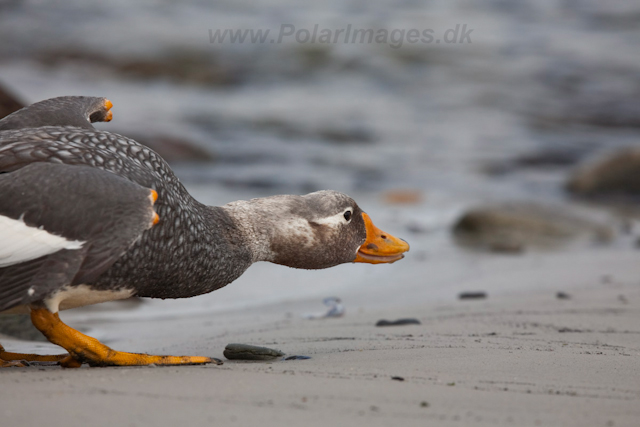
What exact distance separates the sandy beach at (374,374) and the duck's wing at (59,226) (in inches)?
16.5

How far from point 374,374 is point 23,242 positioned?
160cm

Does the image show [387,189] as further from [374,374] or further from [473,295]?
[374,374]

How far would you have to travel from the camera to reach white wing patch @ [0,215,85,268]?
10.5 feet

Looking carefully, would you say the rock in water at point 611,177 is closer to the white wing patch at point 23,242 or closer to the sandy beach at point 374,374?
the sandy beach at point 374,374

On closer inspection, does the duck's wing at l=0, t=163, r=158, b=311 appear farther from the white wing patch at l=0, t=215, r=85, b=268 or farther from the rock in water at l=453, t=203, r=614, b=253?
the rock in water at l=453, t=203, r=614, b=253

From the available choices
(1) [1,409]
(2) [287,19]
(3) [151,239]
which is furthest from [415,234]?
(2) [287,19]

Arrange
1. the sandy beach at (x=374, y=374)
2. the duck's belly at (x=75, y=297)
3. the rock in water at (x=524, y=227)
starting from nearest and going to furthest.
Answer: the sandy beach at (x=374, y=374), the duck's belly at (x=75, y=297), the rock in water at (x=524, y=227)

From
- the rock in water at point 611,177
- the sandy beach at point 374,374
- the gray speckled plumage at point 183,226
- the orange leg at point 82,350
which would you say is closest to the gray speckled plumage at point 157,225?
the gray speckled plumage at point 183,226

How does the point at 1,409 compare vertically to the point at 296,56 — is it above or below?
below

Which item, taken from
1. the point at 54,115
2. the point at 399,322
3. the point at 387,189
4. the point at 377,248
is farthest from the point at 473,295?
the point at 387,189

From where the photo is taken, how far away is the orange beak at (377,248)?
4703 mm

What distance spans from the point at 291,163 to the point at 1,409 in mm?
12415

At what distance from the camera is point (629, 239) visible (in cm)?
941

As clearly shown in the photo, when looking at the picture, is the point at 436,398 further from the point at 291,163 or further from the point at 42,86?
the point at 42,86
